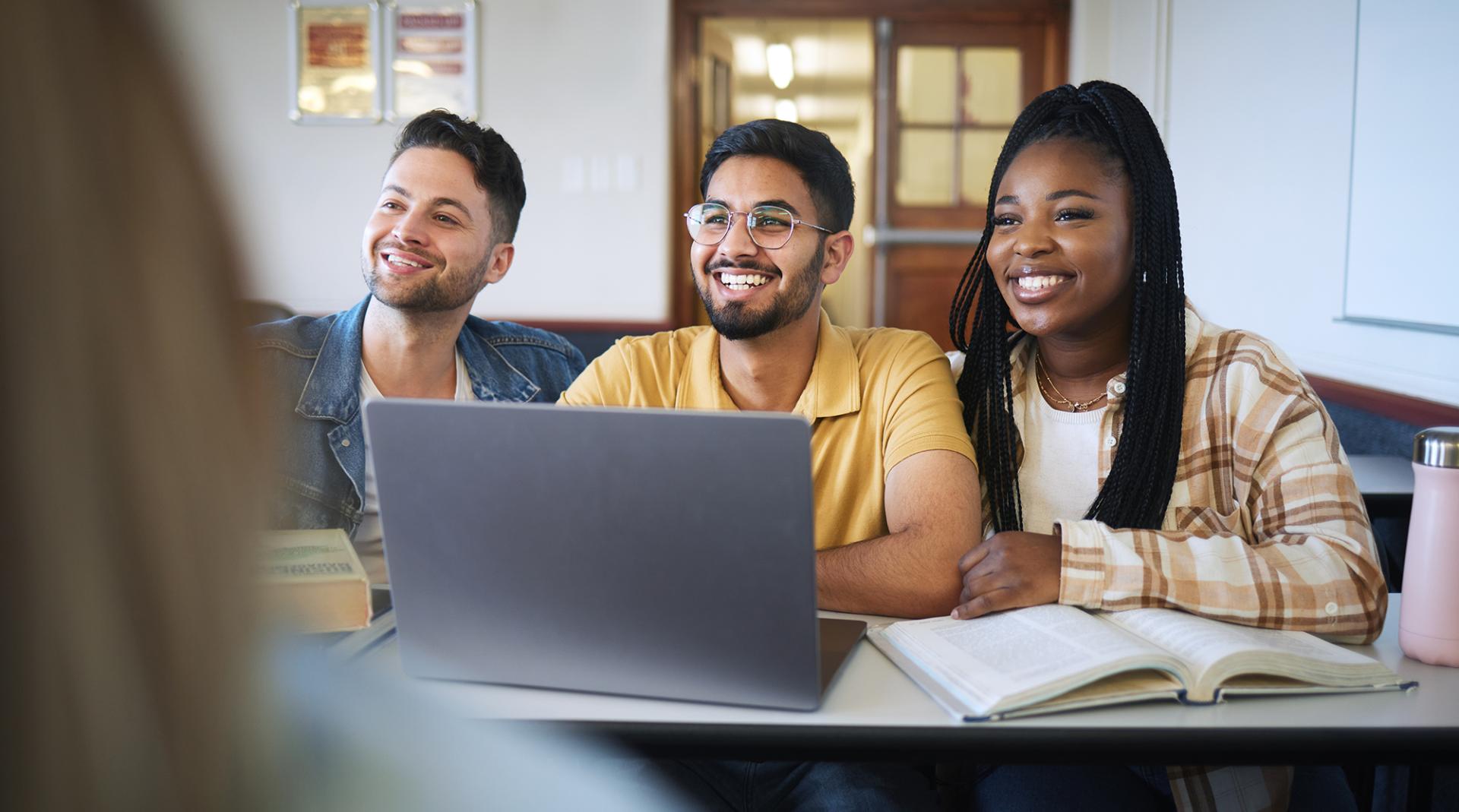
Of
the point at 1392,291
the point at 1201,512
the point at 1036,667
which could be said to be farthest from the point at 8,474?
the point at 1392,291

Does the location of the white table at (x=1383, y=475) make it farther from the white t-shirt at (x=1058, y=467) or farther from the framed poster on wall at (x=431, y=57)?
the framed poster on wall at (x=431, y=57)

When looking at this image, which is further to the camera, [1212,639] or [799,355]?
[799,355]

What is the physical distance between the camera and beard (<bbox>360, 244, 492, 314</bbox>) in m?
1.87

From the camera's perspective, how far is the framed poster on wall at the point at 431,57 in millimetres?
4801

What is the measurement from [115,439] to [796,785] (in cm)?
114

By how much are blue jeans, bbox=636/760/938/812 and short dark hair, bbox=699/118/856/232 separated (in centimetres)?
88

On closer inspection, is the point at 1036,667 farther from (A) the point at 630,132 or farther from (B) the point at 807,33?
(B) the point at 807,33

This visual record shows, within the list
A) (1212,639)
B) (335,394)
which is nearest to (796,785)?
(1212,639)

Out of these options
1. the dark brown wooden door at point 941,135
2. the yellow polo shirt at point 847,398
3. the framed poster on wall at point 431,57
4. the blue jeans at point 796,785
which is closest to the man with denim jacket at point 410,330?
the yellow polo shirt at point 847,398

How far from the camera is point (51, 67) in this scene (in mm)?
249

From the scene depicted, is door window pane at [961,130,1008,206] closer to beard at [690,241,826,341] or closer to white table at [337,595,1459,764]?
beard at [690,241,826,341]

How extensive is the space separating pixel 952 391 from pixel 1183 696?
0.67 m

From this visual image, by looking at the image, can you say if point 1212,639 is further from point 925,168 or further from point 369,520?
point 925,168

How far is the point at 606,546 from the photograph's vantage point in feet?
3.02
